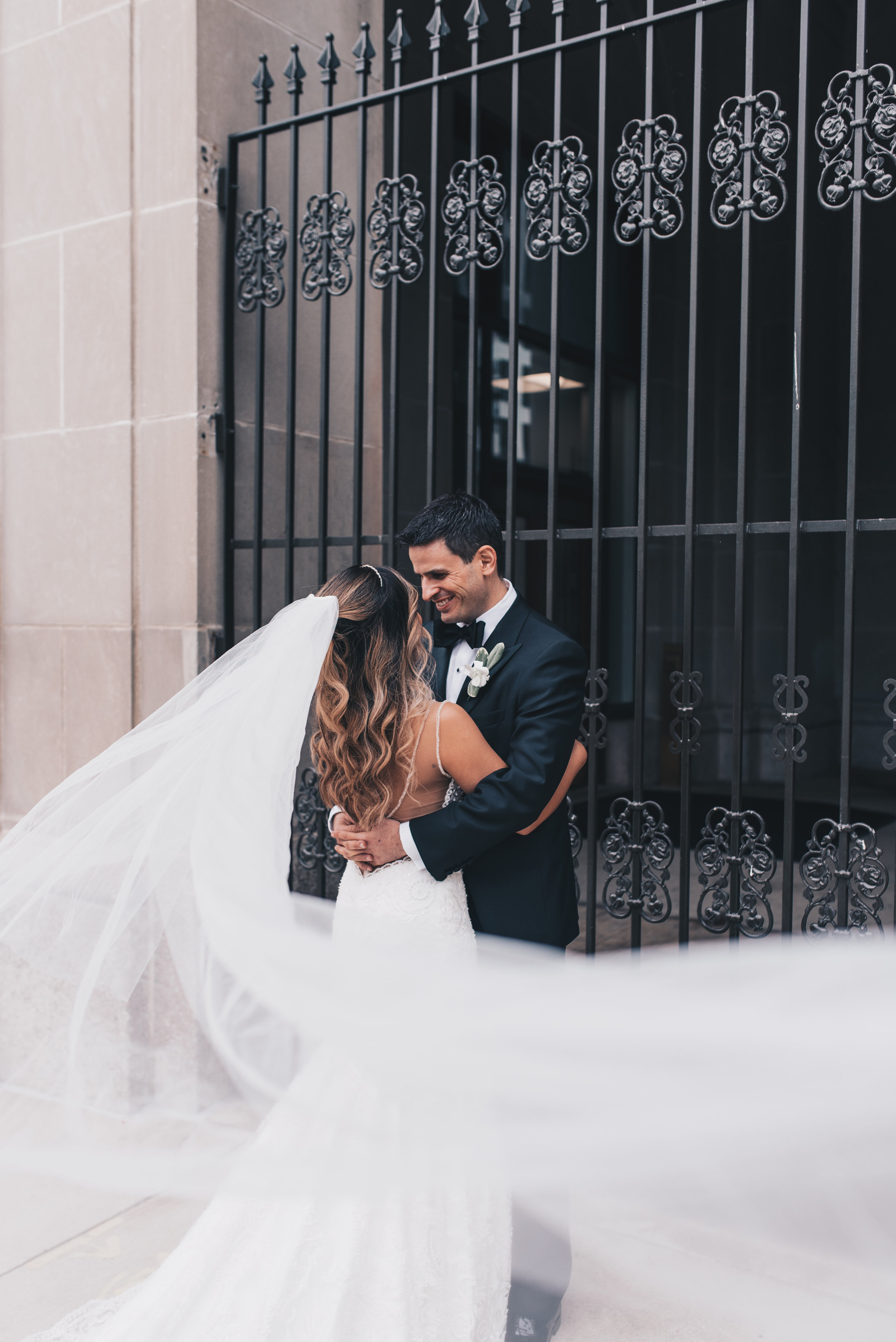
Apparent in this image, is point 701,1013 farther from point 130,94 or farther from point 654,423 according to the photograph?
point 654,423

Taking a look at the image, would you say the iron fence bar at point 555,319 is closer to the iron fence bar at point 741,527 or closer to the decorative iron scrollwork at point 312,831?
the iron fence bar at point 741,527

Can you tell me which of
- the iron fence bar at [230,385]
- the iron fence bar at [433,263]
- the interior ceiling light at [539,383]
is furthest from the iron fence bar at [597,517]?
the interior ceiling light at [539,383]

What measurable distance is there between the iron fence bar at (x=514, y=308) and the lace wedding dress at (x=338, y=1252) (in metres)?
1.60

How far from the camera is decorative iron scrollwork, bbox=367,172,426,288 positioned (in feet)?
12.1

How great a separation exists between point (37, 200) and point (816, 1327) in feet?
16.3

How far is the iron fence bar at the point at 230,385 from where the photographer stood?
160 inches

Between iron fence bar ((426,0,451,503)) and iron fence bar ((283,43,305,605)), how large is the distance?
52 centimetres

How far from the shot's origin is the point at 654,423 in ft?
33.5

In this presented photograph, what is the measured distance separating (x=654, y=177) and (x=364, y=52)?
4.15ft

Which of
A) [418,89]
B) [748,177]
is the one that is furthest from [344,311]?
[748,177]

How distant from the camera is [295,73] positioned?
3.79 metres

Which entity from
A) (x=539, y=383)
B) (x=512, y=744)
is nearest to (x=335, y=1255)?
(x=512, y=744)

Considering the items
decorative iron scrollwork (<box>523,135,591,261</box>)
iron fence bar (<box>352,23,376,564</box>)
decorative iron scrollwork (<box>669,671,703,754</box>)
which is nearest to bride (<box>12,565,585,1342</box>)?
decorative iron scrollwork (<box>669,671,703,754</box>)

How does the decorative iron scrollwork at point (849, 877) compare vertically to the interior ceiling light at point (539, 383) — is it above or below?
below
